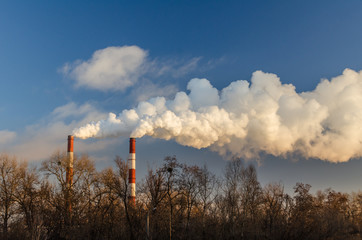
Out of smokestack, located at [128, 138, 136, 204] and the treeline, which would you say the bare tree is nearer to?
the treeline

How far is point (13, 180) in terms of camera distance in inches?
1517

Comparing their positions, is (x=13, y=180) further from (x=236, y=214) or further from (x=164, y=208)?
(x=236, y=214)

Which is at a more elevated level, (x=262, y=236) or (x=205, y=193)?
(x=205, y=193)

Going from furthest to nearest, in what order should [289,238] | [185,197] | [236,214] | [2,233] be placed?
[236,214] < [185,197] < [289,238] < [2,233]

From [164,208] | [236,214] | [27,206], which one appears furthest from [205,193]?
[27,206]

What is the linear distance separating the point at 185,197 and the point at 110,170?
30.8 ft

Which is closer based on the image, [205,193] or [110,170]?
[110,170]

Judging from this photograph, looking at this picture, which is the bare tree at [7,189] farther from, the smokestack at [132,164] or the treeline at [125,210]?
the smokestack at [132,164]

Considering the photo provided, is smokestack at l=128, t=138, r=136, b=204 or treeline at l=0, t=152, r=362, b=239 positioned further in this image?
smokestack at l=128, t=138, r=136, b=204

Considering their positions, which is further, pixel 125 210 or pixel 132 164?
pixel 132 164

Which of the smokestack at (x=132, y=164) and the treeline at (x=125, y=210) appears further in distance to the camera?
the smokestack at (x=132, y=164)

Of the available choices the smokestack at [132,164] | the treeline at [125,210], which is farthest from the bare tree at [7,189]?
the smokestack at [132,164]

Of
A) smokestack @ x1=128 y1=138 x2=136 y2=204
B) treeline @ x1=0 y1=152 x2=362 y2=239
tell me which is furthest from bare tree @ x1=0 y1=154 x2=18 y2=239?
smokestack @ x1=128 y1=138 x2=136 y2=204

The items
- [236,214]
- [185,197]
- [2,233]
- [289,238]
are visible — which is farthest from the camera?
[236,214]
